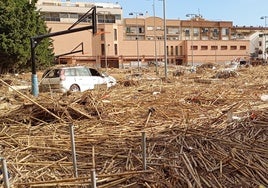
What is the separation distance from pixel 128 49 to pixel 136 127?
273 feet

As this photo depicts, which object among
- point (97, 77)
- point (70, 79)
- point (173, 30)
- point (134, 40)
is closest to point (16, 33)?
point (97, 77)

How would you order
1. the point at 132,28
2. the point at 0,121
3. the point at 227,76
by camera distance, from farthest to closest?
the point at 132,28 < the point at 227,76 < the point at 0,121

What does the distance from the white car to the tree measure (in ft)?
35.6

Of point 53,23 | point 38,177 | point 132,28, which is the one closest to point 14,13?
point 38,177

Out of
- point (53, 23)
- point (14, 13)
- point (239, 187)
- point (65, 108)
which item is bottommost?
point (239, 187)

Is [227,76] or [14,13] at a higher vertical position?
[14,13]

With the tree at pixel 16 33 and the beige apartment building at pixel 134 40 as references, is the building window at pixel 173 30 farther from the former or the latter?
the tree at pixel 16 33

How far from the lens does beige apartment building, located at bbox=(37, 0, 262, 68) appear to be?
275ft

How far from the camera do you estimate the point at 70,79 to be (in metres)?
19.5

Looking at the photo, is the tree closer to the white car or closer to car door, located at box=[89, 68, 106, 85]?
the white car

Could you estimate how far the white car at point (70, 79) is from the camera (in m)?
19.0

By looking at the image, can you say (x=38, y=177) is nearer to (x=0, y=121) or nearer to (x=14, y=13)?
(x=0, y=121)

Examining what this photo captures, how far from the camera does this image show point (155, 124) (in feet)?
27.9

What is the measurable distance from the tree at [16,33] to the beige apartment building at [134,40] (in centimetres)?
3947
